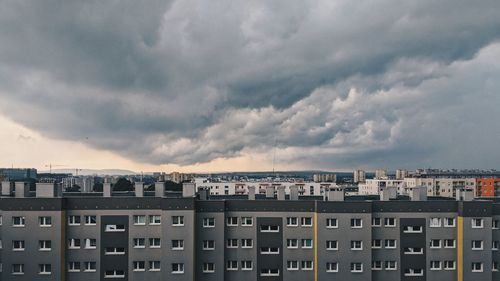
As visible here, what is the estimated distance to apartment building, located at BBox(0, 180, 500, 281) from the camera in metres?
48.8

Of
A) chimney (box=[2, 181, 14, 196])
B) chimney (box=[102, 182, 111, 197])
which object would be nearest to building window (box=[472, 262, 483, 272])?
chimney (box=[102, 182, 111, 197])

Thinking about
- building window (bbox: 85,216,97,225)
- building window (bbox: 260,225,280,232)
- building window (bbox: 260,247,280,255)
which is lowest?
building window (bbox: 260,247,280,255)

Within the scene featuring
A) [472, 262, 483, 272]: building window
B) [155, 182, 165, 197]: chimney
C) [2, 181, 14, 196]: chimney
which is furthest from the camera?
[2, 181, 14, 196]: chimney

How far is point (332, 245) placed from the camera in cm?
5091

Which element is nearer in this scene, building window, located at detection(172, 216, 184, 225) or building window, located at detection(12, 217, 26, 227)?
building window, located at detection(12, 217, 26, 227)

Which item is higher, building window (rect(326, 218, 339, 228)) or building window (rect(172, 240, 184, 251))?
building window (rect(326, 218, 339, 228))

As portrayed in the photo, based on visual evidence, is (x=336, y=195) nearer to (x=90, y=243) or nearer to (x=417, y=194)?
(x=417, y=194)

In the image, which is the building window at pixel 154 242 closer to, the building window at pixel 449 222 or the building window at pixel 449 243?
the building window at pixel 449 243

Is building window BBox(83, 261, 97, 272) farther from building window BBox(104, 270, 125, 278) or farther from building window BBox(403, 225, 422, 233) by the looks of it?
building window BBox(403, 225, 422, 233)

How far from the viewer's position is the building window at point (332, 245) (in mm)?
50719

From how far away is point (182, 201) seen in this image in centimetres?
4997

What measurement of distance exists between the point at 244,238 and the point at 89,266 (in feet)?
50.8

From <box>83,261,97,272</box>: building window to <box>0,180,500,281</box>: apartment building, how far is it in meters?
0.10

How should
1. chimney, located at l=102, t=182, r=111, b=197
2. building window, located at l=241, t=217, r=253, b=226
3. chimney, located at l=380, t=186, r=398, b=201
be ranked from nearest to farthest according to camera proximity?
1. building window, located at l=241, t=217, r=253, b=226
2. chimney, located at l=102, t=182, r=111, b=197
3. chimney, located at l=380, t=186, r=398, b=201
